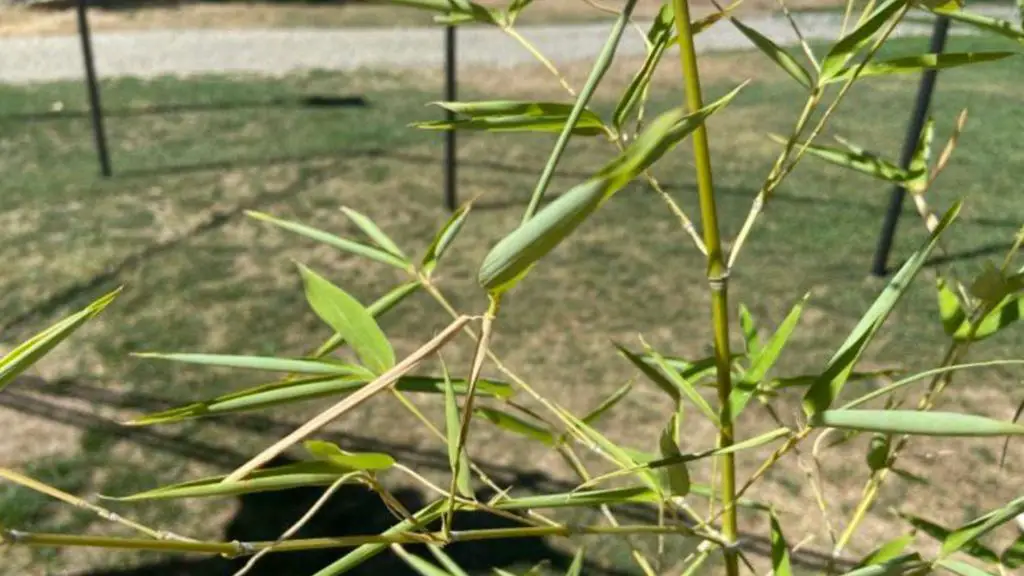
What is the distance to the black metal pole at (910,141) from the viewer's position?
1.91 meters

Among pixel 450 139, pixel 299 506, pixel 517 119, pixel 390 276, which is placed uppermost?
pixel 517 119

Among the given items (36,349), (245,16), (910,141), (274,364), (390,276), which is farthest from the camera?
(245,16)

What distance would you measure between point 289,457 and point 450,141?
1.01 m

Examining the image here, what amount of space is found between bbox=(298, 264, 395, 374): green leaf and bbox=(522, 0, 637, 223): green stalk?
0.17 m

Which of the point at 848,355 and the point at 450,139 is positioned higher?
the point at 848,355

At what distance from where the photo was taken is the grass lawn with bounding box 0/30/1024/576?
5.28 feet

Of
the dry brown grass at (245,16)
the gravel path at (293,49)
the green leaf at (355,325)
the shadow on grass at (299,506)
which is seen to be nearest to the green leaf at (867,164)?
the green leaf at (355,325)

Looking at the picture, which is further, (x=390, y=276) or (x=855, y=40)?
(x=390, y=276)

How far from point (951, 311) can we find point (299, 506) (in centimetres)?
114

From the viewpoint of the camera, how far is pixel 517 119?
1.60 feet

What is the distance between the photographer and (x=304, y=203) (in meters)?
2.77

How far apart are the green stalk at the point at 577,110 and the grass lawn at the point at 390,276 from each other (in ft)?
3.84

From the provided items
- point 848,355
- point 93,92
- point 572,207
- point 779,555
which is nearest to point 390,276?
point 93,92

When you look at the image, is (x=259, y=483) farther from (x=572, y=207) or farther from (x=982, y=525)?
(x=982, y=525)
